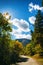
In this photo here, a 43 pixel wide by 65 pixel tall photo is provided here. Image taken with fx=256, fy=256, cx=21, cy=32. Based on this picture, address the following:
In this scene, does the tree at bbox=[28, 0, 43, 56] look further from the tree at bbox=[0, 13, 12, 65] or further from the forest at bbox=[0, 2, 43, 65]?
the tree at bbox=[0, 13, 12, 65]

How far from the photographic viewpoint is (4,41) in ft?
122

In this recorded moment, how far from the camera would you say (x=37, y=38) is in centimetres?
7538

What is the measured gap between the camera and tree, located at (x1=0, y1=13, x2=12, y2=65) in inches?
1409

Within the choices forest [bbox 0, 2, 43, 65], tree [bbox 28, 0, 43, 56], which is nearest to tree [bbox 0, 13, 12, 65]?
forest [bbox 0, 2, 43, 65]

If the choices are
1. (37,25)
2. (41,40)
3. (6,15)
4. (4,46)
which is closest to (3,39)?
(4,46)

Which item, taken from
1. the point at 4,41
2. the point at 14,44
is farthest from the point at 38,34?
the point at 4,41

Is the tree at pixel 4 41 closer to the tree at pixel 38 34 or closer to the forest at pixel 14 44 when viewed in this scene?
the forest at pixel 14 44

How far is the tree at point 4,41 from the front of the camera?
3578 cm

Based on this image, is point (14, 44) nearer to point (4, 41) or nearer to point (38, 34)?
point (38, 34)

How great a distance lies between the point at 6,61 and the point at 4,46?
85.5 inches

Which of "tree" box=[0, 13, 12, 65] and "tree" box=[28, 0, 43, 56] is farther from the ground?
"tree" box=[28, 0, 43, 56]

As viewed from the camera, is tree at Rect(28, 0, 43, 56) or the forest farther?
tree at Rect(28, 0, 43, 56)

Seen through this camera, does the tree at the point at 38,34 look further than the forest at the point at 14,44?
Yes

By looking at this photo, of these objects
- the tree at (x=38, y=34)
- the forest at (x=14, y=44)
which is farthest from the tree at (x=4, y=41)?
the tree at (x=38, y=34)
